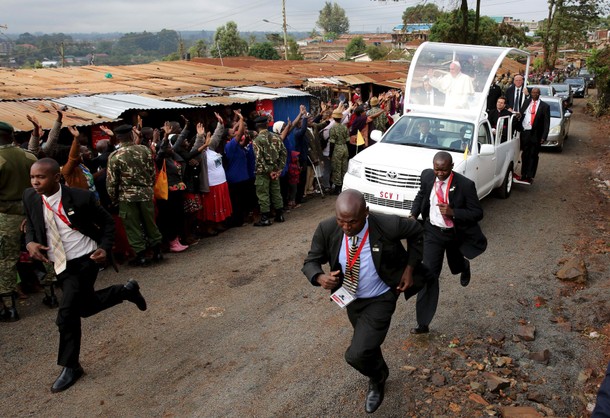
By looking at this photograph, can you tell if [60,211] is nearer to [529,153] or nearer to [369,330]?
[369,330]

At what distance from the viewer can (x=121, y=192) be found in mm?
7234

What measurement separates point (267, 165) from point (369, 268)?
5.59 metres

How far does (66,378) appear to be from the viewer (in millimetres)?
4715

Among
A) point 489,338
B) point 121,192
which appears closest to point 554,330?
point 489,338

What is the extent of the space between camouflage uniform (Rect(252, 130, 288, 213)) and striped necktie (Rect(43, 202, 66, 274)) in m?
4.90

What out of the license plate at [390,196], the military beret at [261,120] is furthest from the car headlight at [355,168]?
the military beret at [261,120]

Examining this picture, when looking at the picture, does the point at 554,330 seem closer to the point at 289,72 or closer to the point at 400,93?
→ the point at 400,93

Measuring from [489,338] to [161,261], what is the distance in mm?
4749

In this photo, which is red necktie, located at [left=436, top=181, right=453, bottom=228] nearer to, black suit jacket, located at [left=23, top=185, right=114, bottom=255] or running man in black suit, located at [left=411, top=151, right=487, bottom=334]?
running man in black suit, located at [left=411, top=151, right=487, bottom=334]

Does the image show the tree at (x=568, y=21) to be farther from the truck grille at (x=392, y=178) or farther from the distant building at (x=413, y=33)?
the truck grille at (x=392, y=178)

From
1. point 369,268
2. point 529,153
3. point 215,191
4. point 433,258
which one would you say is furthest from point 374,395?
point 529,153

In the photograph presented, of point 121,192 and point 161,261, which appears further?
Result: point 161,261

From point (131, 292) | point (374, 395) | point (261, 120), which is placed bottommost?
point (374, 395)

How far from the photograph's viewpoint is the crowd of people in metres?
6.15
